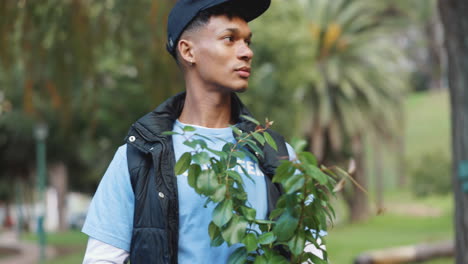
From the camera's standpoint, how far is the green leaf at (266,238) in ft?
7.02

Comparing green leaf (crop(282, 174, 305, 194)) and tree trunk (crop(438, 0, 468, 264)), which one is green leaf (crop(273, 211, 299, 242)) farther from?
tree trunk (crop(438, 0, 468, 264))

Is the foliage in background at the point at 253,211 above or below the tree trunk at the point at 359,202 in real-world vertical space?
above

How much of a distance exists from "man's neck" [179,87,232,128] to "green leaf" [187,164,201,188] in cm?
63

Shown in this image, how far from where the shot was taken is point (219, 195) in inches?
84.1

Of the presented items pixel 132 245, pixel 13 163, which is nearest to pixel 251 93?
pixel 13 163

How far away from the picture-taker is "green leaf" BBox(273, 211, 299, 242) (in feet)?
6.90

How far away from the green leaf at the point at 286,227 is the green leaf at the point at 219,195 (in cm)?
18

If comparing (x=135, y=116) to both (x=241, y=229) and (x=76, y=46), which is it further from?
(x=241, y=229)

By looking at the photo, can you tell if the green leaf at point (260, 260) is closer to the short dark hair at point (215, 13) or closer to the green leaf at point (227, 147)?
the green leaf at point (227, 147)

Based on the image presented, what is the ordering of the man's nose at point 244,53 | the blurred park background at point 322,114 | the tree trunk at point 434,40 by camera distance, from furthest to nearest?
the tree trunk at point 434,40 < the blurred park background at point 322,114 < the man's nose at point 244,53

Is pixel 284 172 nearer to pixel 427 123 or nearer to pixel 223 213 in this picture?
pixel 223 213

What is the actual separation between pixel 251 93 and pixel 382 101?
9.25 meters

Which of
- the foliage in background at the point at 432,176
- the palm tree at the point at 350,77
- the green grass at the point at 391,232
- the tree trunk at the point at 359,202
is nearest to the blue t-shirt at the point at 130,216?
the green grass at the point at 391,232

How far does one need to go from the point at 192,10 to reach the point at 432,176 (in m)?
25.6
